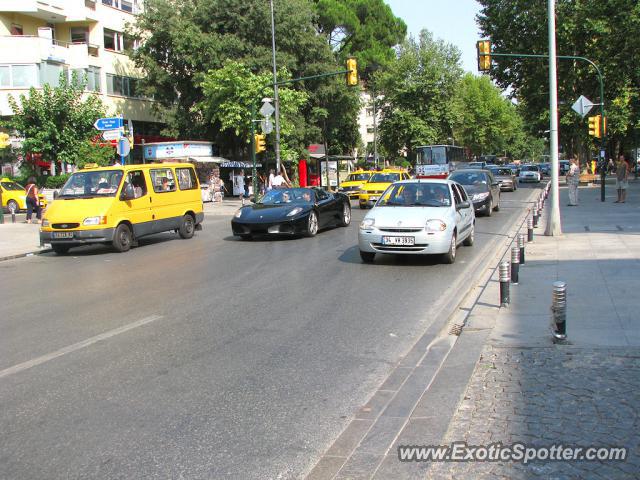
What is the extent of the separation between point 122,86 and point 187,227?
33.3 meters

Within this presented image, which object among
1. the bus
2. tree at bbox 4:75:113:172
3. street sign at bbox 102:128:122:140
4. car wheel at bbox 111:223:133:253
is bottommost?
car wheel at bbox 111:223:133:253

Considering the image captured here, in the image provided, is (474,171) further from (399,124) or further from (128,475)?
(399,124)

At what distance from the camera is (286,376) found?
557 cm

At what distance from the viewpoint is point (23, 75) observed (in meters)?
39.3

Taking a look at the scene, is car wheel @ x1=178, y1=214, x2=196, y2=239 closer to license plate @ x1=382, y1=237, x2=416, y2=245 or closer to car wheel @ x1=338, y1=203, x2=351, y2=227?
car wheel @ x1=338, y1=203, x2=351, y2=227

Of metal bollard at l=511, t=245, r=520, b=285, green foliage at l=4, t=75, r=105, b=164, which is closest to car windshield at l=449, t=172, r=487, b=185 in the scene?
metal bollard at l=511, t=245, r=520, b=285

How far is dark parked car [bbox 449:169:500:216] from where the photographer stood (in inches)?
850

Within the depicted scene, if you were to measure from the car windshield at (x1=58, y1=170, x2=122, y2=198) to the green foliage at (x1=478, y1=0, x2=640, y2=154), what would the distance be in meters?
31.5

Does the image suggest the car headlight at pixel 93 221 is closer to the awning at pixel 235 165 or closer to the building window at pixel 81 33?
the awning at pixel 235 165

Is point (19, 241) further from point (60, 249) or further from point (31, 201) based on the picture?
point (31, 201)

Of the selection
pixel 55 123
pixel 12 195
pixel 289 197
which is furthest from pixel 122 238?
pixel 55 123

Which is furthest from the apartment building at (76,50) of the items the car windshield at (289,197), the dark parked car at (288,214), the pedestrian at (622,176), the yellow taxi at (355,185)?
the pedestrian at (622,176)

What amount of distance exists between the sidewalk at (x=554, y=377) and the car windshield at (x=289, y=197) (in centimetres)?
849

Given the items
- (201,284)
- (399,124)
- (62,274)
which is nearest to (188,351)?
(201,284)
